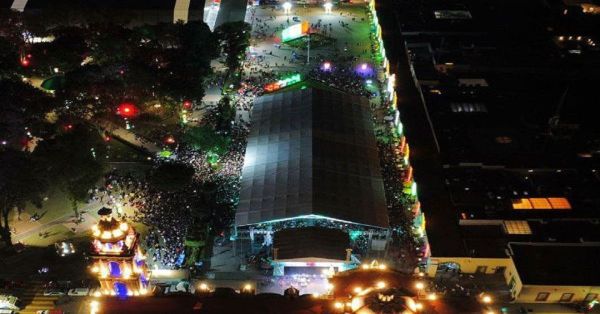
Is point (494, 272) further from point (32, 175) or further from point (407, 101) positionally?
point (32, 175)

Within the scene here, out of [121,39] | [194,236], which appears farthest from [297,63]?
[194,236]

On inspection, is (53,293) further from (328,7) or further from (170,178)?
(328,7)

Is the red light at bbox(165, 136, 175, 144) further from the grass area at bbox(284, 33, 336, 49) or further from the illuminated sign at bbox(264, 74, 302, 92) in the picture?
the grass area at bbox(284, 33, 336, 49)

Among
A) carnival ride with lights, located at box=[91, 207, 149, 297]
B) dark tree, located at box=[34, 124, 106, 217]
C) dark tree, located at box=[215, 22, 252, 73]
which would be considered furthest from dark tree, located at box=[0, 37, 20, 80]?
carnival ride with lights, located at box=[91, 207, 149, 297]

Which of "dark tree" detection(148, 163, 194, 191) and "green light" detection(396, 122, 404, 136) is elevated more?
"green light" detection(396, 122, 404, 136)

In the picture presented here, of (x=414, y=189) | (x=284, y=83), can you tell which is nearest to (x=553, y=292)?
(x=414, y=189)

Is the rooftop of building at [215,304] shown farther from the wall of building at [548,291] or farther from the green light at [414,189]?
the green light at [414,189]

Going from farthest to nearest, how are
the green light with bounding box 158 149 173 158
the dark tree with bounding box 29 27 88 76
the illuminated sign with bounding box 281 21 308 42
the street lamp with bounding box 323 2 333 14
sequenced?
1. the street lamp with bounding box 323 2 333 14
2. the illuminated sign with bounding box 281 21 308 42
3. the dark tree with bounding box 29 27 88 76
4. the green light with bounding box 158 149 173 158
